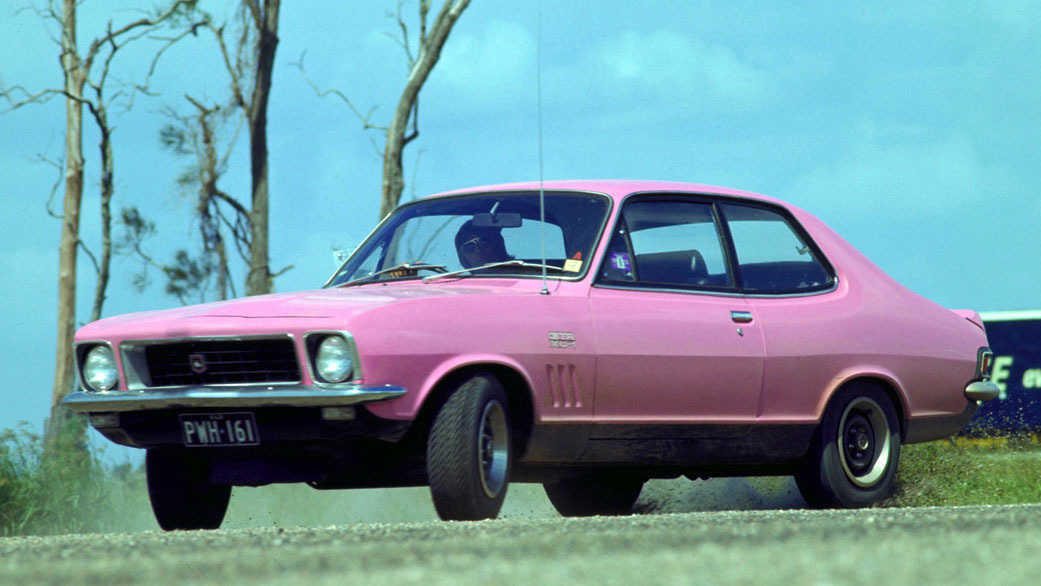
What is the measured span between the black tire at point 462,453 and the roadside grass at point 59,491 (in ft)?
23.6

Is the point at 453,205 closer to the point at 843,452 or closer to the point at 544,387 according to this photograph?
the point at 544,387

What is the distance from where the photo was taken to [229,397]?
18.8 feet

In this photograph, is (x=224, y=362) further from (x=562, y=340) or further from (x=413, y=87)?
(x=413, y=87)

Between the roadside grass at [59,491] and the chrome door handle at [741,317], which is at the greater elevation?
the chrome door handle at [741,317]

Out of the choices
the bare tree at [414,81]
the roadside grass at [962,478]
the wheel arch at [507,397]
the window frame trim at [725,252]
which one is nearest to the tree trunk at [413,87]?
the bare tree at [414,81]

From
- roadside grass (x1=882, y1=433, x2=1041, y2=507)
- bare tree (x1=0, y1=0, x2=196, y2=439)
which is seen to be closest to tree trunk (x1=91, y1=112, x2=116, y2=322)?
bare tree (x1=0, y1=0, x2=196, y2=439)

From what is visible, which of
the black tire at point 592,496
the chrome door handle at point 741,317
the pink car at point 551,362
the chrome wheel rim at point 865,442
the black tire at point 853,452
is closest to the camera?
the pink car at point 551,362

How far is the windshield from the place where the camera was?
22.4ft

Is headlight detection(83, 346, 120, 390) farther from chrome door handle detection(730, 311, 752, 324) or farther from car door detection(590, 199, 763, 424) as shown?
chrome door handle detection(730, 311, 752, 324)

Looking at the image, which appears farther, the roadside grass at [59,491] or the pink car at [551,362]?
the roadside grass at [59,491]

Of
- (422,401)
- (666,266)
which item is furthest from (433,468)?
(666,266)

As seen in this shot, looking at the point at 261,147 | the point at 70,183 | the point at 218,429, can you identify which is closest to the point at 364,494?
the point at 218,429

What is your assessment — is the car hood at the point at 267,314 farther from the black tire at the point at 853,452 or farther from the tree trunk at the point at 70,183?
the tree trunk at the point at 70,183

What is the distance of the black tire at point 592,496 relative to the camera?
8773 millimetres
